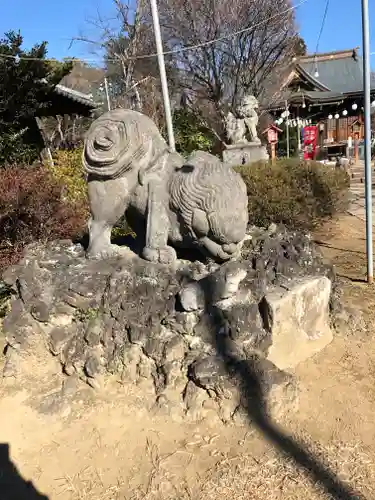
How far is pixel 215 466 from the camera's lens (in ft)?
7.33

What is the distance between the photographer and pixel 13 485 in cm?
228

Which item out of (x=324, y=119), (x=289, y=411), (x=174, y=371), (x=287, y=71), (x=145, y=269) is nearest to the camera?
(x=289, y=411)

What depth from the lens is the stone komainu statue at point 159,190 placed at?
293 centimetres

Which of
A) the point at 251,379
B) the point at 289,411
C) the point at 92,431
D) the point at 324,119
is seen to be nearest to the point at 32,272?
the point at 92,431

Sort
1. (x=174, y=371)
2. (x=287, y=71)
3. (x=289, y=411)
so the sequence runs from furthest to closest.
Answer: (x=287, y=71), (x=174, y=371), (x=289, y=411)

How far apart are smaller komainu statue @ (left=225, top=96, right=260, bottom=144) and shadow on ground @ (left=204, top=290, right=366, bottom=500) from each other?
11162mm

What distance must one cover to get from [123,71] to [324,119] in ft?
41.0

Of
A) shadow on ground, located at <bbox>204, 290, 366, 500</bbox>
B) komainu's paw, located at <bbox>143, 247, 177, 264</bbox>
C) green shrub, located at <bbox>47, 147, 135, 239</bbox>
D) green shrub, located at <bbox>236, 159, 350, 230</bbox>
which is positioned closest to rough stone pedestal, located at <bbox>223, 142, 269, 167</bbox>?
green shrub, located at <bbox>47, 147, 135, 239</bbox>

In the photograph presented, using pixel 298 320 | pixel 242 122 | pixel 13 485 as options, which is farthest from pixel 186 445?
pixel 242 122

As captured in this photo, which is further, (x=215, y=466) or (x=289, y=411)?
(x=289, y=411)

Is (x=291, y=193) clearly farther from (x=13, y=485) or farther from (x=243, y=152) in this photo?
(x=243, y=152)

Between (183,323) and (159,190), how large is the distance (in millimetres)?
967

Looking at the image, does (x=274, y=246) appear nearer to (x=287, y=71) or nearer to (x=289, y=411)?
(x=289, y=411)

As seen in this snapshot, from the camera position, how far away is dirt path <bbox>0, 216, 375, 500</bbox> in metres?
2.12
